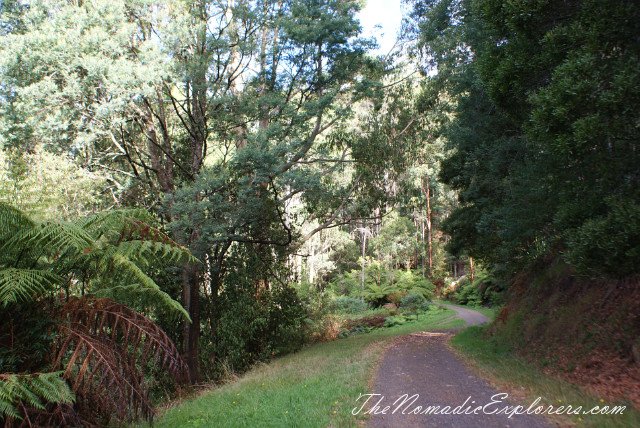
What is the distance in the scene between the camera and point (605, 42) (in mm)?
5953

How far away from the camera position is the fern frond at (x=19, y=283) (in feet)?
11.3

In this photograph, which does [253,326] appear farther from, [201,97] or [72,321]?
[72,321]

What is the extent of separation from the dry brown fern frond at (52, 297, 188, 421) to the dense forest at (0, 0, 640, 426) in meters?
0.03

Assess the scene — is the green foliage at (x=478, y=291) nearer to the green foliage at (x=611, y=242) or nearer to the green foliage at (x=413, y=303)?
the green foliage at (x=413, y=303)

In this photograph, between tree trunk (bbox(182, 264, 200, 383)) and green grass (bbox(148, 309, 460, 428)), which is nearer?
green grass (bbox(148, 309, 460, 428))

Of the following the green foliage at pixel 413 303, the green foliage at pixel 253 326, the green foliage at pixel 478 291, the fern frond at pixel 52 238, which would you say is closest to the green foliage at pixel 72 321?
the fern frond at pixel 52 238

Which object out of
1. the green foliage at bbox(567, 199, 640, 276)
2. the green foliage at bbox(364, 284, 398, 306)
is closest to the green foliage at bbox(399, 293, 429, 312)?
the green foliage at bbox(364, 284, 398, 306)

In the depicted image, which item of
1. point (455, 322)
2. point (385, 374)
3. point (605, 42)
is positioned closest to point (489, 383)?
point (385, 374)

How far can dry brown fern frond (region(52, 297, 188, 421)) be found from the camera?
3.90 metres

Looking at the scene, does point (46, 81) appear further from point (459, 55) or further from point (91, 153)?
point (459, 55)

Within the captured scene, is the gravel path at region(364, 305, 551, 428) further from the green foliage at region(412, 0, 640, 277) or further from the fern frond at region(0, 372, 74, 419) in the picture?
the fern frond at region(0, 372, 74, 419)

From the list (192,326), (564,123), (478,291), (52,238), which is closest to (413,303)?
(478,291)

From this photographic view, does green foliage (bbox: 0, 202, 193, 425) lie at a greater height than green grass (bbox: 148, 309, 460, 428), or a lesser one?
greater

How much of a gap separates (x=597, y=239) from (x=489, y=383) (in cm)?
292
